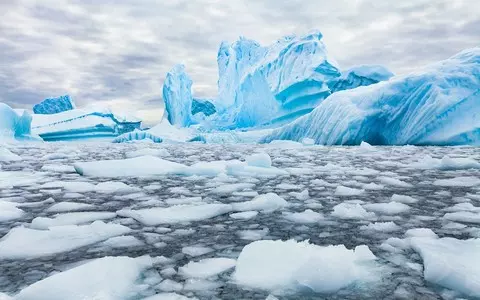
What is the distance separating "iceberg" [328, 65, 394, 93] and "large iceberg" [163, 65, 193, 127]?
1489cm

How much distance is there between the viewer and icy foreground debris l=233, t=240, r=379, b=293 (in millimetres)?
1465

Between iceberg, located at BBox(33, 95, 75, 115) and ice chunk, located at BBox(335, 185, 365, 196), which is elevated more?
iceberg, located at BBox(33, 95, 75, 115)

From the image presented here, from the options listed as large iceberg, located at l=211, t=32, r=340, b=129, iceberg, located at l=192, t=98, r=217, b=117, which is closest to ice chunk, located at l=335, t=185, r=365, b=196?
large iceberg, located at l=211, t=32, r=340, b=129

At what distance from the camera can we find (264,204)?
2.96 meters

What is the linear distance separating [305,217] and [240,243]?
687 millimetres

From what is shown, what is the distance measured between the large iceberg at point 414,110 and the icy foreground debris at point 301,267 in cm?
1297

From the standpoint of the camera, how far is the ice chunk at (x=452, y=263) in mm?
1438

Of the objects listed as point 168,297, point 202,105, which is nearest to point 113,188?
point 168,297

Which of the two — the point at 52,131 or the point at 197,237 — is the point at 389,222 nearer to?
the point at 197,237

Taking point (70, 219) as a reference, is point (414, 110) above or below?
above

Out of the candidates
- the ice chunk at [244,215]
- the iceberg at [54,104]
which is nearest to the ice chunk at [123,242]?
the ice chunk at [244,215]

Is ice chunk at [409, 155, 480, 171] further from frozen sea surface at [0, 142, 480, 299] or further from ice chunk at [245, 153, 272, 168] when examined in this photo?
ice chunk at [245, 153, 272, 168]

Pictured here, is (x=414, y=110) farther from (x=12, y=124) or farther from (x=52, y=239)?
(x=12, y=124)

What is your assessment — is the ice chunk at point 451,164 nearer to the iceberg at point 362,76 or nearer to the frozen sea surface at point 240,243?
Answer: the frozen sea surface at point 240,243
